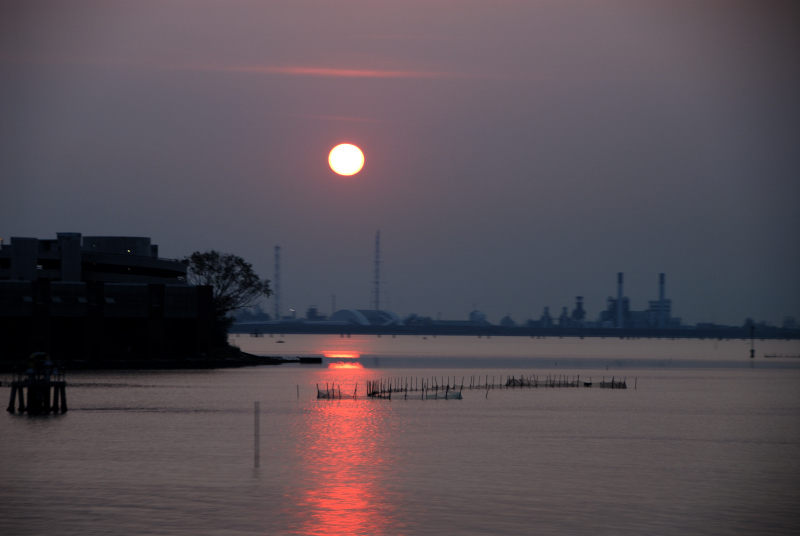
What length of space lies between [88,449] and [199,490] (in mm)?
18753

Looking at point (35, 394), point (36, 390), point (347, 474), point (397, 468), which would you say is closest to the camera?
point (347, 474)

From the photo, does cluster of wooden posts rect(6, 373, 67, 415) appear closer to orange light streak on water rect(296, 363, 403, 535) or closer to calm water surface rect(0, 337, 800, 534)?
calm water surface rect(0, 337, 800, 534)

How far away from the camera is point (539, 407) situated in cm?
10638

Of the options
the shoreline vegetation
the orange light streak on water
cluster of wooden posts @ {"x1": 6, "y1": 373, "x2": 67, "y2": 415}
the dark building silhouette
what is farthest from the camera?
the dark building silhouette

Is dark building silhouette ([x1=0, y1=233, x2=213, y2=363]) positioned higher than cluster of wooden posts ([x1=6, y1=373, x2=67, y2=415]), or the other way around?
dark building silhouette ([x1=0, y1=233, x2=213, y2=363])

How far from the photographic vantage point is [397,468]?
61.0m

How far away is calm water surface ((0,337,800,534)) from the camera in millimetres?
44812

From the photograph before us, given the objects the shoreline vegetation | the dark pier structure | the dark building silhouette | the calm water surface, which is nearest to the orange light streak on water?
the calm water surface

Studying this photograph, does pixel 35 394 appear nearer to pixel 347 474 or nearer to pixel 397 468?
pixel 347 474

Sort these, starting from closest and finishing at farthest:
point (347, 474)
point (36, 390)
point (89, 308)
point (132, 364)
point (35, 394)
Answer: point (347, 474), point (36, 390), point (35, 394), point (89, 308), point (132, 364)

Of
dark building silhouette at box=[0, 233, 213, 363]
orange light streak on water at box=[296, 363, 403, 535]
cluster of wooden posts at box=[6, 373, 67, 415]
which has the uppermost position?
dark building silhouette at box=[0, 233, 213, 363]

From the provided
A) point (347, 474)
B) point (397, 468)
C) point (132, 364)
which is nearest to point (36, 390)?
point (347, 474)

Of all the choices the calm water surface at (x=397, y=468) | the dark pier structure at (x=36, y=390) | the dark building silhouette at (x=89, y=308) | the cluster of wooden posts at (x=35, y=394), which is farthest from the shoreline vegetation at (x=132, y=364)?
the cluster of wooden posts at (x=35, y=394)

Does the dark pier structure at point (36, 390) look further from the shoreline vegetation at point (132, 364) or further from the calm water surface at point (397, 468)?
the shoreline vegetation at point (132, 364)
